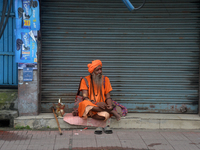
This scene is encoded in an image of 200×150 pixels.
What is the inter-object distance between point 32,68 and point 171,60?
10.7 ft

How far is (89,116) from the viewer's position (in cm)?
558

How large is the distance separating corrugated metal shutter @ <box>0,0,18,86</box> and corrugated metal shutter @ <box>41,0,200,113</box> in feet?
2.24

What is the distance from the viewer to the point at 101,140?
16.2 feet

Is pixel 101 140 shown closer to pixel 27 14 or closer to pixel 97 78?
pixel 97 78

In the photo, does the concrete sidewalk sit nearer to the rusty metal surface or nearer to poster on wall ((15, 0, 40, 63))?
the rusty metal surface

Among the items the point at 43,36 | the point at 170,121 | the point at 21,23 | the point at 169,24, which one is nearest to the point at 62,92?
the point at 43,36

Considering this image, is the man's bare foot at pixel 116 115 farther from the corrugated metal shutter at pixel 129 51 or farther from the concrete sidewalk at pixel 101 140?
the corrugated metal shutter at pixel 129 51

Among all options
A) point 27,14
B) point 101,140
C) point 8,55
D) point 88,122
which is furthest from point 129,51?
point 8,55

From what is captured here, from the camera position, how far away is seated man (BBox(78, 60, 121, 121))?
538 centimetres

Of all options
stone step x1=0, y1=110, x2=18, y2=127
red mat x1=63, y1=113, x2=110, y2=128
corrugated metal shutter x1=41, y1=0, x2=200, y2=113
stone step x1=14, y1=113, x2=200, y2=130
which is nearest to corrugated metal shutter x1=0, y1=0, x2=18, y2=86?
corrugated metal shutter x1=41, y1=0, x2=200, y2=113

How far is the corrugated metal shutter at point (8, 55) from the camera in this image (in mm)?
6020

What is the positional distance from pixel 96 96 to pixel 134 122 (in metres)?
1.01

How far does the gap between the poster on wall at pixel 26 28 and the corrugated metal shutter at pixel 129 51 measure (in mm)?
471

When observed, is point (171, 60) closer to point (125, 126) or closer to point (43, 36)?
point (125, 126)
